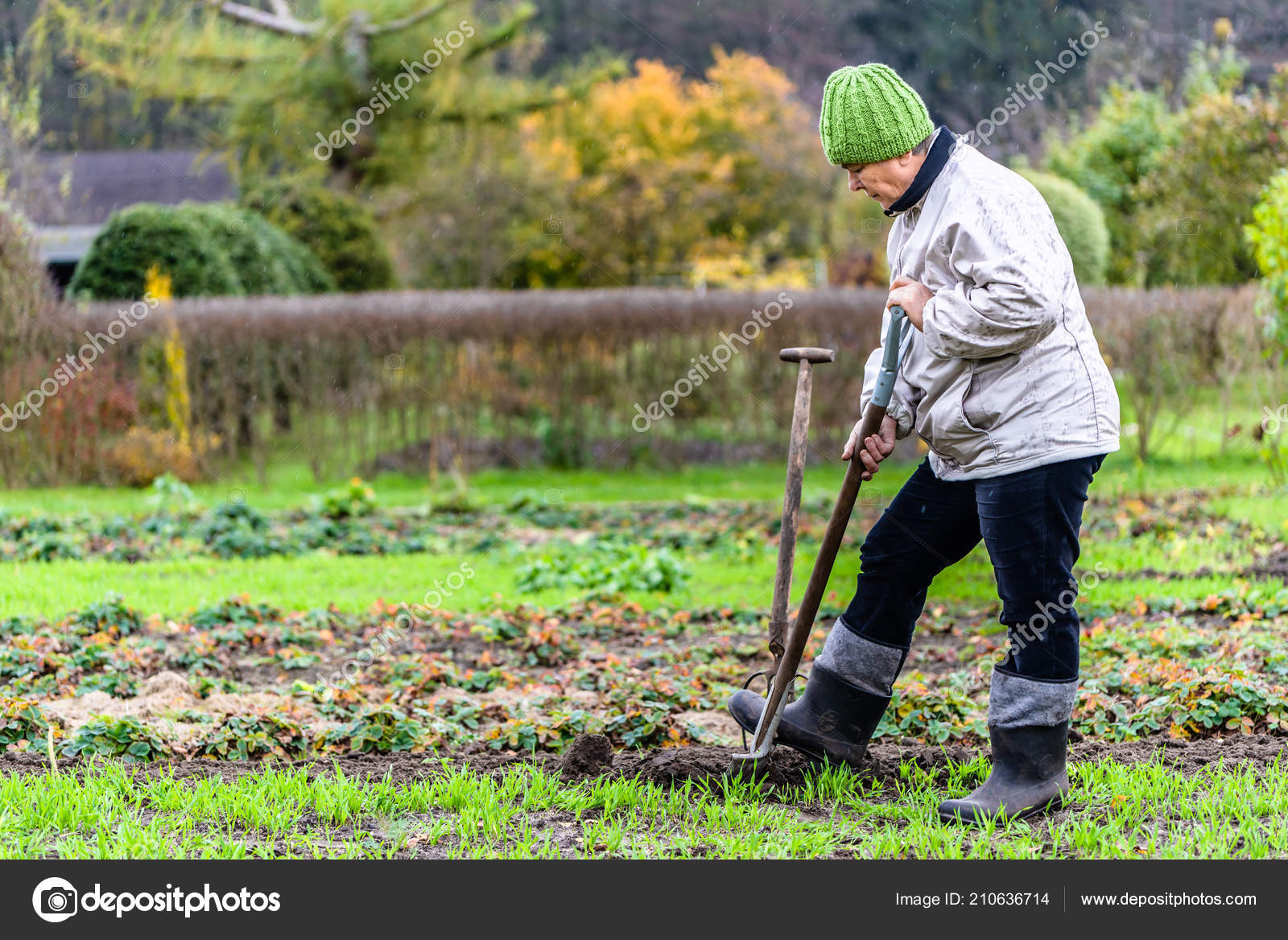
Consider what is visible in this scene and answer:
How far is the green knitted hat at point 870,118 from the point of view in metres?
2.96

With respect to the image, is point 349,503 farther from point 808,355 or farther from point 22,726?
point 808,355

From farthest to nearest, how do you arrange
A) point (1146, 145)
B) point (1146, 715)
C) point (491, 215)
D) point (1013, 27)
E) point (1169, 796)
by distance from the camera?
point (1013, 27) < point (1146, 145) < point (491, 215) < point (1146, 715) < point (1169, 796)

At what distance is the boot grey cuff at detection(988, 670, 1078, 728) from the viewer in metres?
3.10

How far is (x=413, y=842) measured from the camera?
9.85 ft

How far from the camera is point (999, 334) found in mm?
2865

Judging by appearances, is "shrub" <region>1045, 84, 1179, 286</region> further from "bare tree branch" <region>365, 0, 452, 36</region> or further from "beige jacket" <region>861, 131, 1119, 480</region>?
"beige jacket" <region>861, 131, 1119, 480</region>

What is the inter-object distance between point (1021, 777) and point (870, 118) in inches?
66.9

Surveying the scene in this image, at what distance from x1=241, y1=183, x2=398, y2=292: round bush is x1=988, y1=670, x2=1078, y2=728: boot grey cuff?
14.3m

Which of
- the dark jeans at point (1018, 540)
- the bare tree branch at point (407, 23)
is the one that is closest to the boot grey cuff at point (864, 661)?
the dark jeans at point (1018, 540)

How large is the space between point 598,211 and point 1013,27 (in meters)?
15.3

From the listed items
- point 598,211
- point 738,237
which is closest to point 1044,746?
point 598,211

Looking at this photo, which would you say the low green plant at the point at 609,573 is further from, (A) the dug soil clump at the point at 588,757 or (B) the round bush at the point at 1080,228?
(B) the round bush at the point at 1080,228

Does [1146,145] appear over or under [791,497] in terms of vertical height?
over
